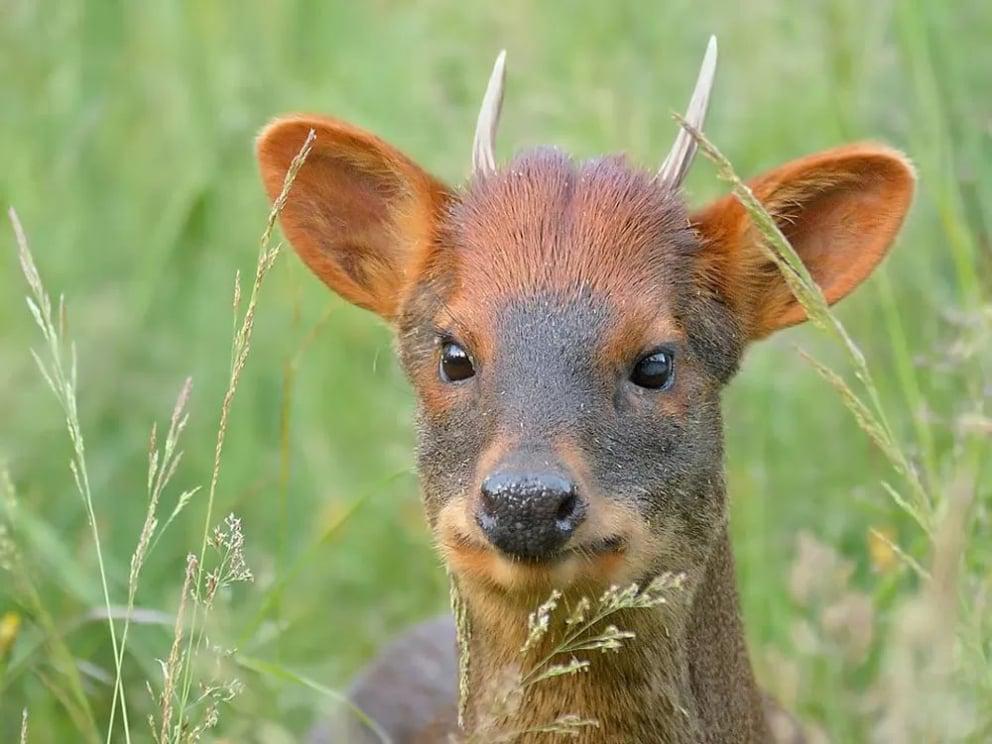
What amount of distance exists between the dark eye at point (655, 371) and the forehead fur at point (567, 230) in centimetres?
13

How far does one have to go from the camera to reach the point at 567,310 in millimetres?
3043

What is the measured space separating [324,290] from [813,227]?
260 cm

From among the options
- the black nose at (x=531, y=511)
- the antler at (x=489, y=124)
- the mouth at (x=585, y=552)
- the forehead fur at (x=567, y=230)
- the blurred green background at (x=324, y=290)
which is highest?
the antler at (x=489, y=124)

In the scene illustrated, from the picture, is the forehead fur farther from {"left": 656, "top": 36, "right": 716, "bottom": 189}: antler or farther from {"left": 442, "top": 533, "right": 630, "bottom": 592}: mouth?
{"left": 442, "top": 533, "right": 630, "bottom": 592}: mouth

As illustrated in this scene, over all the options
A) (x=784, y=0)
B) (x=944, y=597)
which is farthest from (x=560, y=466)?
(x=784, y=0)

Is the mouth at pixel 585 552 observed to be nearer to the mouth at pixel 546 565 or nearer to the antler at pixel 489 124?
the mouth at pixel 546 565

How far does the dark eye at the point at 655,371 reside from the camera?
3.08 metres

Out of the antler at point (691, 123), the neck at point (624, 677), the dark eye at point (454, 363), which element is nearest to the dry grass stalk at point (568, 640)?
the neck at point (624, 677)

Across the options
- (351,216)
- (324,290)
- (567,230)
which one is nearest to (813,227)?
(567,230)

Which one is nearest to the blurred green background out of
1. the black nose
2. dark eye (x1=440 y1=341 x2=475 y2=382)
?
dark eye (x1=440 y1=341 x2=475 y2=382)

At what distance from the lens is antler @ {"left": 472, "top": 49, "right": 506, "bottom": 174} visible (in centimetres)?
345

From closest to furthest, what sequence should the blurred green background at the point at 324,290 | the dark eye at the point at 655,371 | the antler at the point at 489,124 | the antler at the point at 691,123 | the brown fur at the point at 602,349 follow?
the brown fur at the point at 602,349
the dark eye at the point at 655,371
the antler at the point at 691,123
the antler at the point at 489,124
the blurred green background at the point at 324,290

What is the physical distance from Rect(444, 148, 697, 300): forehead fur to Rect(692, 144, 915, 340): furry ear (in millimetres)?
103

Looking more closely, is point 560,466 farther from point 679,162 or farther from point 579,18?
point 579,18
